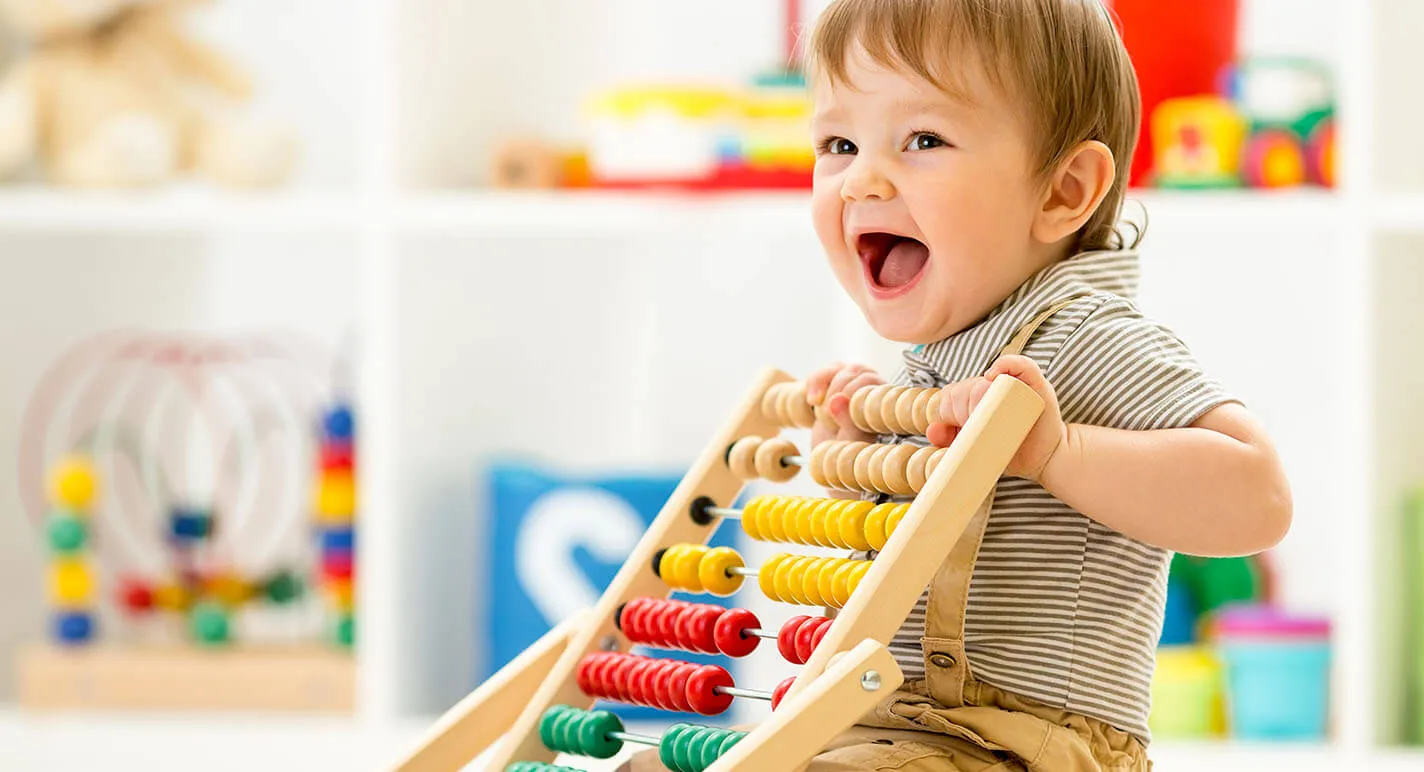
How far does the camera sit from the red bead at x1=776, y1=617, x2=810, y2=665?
0.90 meters

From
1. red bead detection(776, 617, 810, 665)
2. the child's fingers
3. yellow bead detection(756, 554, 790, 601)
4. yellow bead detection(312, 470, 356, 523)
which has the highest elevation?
the child's fingers

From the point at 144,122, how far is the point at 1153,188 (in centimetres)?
112

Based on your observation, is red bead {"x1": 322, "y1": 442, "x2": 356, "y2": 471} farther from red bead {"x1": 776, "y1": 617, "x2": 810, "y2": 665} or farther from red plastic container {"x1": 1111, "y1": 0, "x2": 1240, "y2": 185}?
red bead {"x1": 776, "y1": 617, "x2": 810, "y2": 665}

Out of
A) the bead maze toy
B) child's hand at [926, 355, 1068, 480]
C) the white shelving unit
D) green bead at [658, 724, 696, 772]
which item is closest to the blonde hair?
child's hand at [926, 355, 1068, 480]

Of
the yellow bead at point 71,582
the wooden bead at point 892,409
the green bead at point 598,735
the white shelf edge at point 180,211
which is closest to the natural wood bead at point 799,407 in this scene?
the wooden bead at point 892,409

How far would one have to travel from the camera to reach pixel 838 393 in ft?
3.15

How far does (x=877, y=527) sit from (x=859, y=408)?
77mm

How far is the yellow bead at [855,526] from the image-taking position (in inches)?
35.7

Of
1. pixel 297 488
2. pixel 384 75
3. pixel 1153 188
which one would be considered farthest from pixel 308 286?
pixel 1153 188

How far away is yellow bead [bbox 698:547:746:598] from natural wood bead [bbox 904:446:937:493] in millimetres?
139

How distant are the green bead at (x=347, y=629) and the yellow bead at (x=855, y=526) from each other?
1191 mm

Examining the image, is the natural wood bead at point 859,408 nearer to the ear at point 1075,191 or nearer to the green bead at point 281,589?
the ear at point 1075,191

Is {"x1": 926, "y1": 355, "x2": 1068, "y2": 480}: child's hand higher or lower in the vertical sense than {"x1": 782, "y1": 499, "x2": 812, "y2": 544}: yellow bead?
higher

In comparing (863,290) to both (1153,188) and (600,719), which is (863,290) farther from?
(1153,188)
